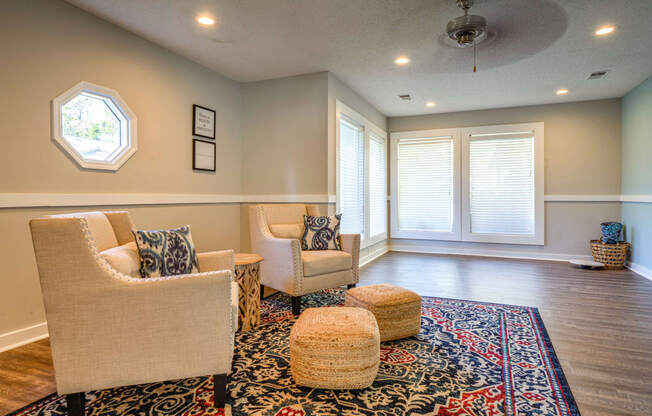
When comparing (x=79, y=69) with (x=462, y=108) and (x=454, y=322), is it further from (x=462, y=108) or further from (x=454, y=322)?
(x=462, y=108)

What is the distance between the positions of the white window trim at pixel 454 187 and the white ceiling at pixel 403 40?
1447 mm

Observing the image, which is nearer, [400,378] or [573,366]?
[400,378]

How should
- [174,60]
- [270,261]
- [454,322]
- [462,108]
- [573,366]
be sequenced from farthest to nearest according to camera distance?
1. [462,108]
2. [174,60]
3. [270,261]
4. [454,322]
5. [573,366]

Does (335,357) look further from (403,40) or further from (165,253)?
(403,40)

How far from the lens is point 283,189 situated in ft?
15.0

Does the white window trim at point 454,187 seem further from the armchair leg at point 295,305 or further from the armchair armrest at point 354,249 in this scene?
the armchair leg at point 295,305

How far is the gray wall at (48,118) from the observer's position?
2.48 metres

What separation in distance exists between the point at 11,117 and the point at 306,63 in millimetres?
2666

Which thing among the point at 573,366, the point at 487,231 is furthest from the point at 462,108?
the point at 573,366

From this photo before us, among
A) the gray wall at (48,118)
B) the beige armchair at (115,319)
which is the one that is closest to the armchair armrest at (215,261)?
the beige armchair at (115,319)

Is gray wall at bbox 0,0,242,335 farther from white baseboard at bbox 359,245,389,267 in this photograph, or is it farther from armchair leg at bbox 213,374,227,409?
white baseboard at bbox 359,245,389,267

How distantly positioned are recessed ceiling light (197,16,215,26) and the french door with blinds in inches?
171

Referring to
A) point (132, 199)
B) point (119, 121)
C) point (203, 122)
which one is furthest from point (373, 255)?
point (119, 121)

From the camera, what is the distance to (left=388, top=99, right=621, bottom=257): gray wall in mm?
5566
